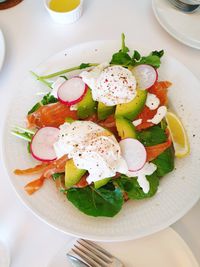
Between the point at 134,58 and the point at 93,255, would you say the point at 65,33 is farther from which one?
the point at 93,255

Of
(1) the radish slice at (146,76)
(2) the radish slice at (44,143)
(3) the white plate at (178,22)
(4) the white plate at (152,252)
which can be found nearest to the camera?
(4) the white plate at (152,252)

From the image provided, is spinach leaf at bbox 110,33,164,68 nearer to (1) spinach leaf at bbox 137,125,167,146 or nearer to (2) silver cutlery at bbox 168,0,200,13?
(1) spinach leaf at bbox 137,125,167,146

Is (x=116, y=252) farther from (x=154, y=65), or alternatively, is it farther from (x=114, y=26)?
(x=114, y=26)

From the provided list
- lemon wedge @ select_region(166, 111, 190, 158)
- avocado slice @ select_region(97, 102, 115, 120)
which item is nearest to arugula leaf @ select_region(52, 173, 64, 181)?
avocado slice @ select_region(97, 102, 115, 120)

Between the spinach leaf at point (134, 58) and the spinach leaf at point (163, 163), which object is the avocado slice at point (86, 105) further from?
the spinach leaf at point (163, 163)

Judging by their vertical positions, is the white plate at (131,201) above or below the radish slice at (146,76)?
below

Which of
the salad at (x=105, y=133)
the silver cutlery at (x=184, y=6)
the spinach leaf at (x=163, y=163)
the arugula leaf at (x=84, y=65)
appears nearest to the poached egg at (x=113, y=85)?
the salad at (x=105, y=133)

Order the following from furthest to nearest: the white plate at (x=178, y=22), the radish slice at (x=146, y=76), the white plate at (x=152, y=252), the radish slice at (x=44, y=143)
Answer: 1. the white plate at (x=178, y=22)
2. the radish slice at (x=146, y=76)
3. the radish slice at (x=44, y=143)
4. the white plate at (x=152, y=252)
